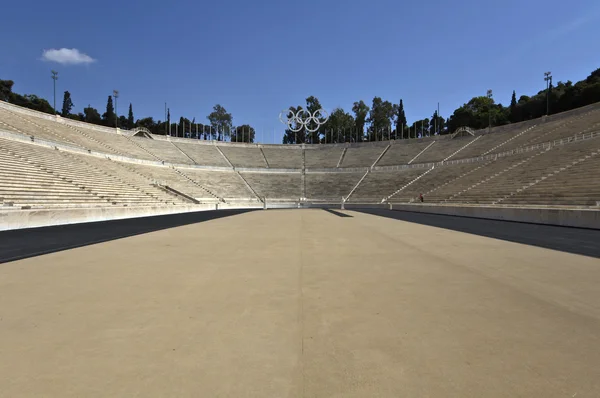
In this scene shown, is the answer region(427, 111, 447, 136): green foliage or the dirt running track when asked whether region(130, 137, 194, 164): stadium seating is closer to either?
the dirt running track

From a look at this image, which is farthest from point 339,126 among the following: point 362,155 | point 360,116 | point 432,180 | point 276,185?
point 432,180

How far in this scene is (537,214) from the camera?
677 inches

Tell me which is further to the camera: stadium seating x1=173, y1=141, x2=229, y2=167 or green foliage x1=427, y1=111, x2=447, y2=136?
green foliage x1=427, y1=111, x2=447, y2=136

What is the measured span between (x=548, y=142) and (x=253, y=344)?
40.3 meters

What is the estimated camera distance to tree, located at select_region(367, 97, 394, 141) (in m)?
92.1

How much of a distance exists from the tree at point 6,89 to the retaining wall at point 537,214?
92.3m

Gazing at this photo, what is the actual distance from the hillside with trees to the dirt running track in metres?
60.6

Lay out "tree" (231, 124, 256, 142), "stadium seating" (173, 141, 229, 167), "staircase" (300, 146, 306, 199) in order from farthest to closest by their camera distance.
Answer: "tree" (231, 124, 256, 142)
"stadium seating" (173, 141, 229, 167)
"staircase" (300, 146, 306, 199)

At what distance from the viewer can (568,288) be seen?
4.85 meters

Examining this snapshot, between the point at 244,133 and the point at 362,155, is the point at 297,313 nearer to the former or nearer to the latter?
the point at 362,155

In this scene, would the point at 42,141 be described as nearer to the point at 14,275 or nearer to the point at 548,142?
the point at 14,275

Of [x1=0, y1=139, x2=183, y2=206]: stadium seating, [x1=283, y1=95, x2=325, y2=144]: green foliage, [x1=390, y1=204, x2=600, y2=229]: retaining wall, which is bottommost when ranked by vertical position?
[x1=390, y1=204, x2=600, y2=229]: retaining wall

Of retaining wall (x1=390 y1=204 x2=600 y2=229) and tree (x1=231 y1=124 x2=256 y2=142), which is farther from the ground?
tree (x1=231 y1=124 x2=256 y2=142)

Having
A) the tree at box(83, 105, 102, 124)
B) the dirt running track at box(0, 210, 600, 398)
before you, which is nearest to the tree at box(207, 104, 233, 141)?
the tree at box(83, 105, 102, 124)
